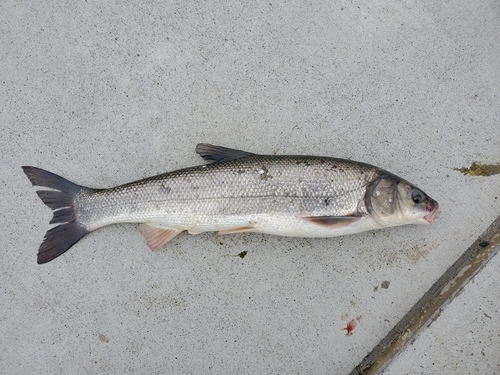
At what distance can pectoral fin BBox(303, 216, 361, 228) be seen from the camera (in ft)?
9.27

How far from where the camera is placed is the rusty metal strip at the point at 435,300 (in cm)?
304

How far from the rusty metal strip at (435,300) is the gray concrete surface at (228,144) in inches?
3.2

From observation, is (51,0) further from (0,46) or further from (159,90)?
(159,90)

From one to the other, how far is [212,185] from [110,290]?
136cm

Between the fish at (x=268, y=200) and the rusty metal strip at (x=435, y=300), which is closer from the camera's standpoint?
the fish at (x=268, y=200)

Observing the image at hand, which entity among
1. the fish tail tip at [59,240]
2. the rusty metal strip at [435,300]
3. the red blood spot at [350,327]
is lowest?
the fish tail tip at [59,240]

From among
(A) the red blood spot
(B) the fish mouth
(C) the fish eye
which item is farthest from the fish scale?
(A) the red blood spot

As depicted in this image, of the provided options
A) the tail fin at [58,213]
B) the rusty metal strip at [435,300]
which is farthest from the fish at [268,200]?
the rusty metal strip at [435,300]

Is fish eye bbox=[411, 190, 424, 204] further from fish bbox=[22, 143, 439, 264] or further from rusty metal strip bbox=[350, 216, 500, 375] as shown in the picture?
rusty metal strip bbox=[350, 216, 500, 375]

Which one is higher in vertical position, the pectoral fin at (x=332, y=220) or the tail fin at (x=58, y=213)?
the pectoral fin at (x=332, y=220)

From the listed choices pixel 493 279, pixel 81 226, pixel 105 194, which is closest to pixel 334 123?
pixel 493 279

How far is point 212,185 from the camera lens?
9.39 ft

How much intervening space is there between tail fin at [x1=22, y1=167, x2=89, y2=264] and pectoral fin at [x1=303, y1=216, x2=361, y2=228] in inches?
73.7

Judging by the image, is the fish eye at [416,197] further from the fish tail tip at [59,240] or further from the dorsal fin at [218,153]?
the fish tail tip at [59,240]
